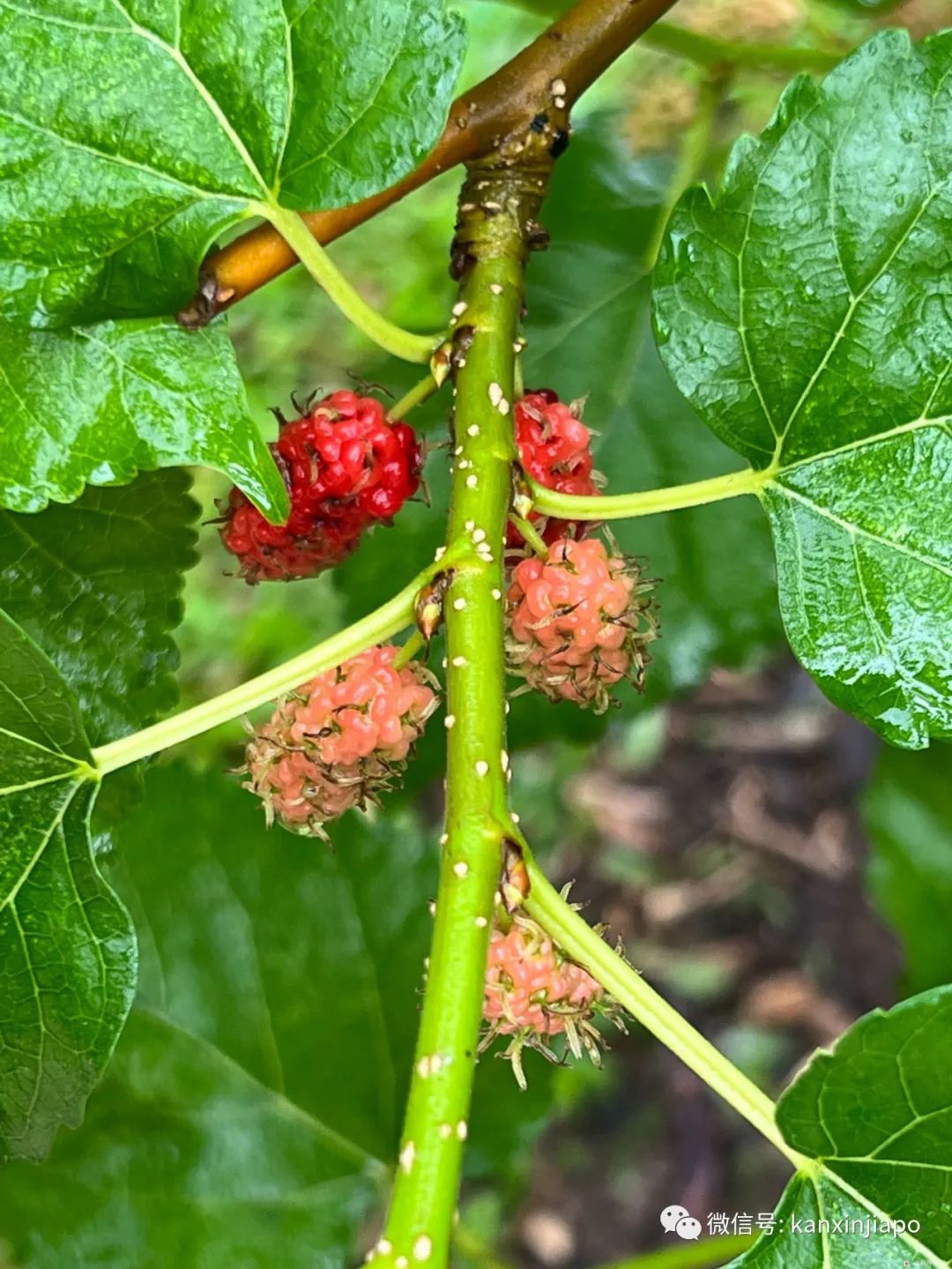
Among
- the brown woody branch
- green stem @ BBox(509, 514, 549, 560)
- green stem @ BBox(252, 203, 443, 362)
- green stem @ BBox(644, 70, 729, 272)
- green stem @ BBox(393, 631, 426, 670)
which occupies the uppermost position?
green stem @ BBox(644, 70, 729, 272)

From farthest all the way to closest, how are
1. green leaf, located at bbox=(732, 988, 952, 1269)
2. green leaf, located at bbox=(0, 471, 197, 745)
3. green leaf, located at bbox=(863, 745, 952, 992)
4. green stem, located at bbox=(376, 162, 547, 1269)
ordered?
1. green leaf, located at bbox=(863, 745, 952, 992)
2. green leaf, located at bbox=(0, 471, 197, 745)
3. green leaf, located at bbox=(732, 988, 952, 1269)
4. green stem, located at bbox=(376, 162, 547, 1269)

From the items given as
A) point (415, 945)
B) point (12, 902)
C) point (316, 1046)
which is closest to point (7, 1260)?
point (316, 1046)

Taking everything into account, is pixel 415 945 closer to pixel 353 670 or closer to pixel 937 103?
pixel 353 670

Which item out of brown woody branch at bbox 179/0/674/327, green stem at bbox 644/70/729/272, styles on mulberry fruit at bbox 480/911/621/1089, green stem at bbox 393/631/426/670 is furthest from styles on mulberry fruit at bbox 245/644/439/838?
green stem at bbox 644/70/729/272

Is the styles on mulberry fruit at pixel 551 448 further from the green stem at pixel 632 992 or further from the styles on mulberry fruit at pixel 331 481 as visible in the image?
the green stem at pixel 632 992

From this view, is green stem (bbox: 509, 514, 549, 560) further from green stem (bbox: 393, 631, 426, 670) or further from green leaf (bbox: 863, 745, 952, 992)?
green leaf (bbox: 863, 745, 952, 992)

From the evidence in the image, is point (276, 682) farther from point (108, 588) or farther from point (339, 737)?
point (108, 588)
